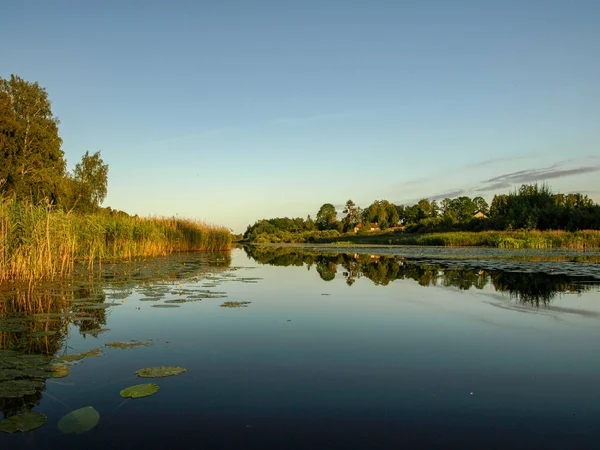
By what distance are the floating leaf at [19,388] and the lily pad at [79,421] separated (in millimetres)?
764

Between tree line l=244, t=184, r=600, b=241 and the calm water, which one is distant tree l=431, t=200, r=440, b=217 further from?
the calm water

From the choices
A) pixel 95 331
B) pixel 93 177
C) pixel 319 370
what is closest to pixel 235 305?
pixel 95 331

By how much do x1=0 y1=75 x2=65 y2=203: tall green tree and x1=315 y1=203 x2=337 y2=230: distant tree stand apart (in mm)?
86592

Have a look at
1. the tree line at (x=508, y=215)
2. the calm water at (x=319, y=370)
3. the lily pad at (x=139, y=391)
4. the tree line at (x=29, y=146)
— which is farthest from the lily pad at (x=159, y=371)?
the tree line at (x=508, y=215)

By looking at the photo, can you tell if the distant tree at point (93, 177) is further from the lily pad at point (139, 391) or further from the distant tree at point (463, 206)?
the distant tree at point (463, 206)

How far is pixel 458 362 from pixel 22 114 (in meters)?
37.8

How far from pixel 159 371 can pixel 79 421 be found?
1.17 m

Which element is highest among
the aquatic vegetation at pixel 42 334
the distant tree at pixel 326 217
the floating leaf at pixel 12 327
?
the distant tree at pixel 326 217

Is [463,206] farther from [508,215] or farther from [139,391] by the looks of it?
[139,391]

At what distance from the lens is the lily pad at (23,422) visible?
10.3 ft

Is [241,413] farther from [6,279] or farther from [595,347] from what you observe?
[6,279]

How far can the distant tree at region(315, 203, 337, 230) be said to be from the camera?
390 ft

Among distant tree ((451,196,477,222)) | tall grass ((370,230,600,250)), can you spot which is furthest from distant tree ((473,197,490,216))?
tall grass ((370,230,600,250))

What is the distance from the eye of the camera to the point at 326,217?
124 m
